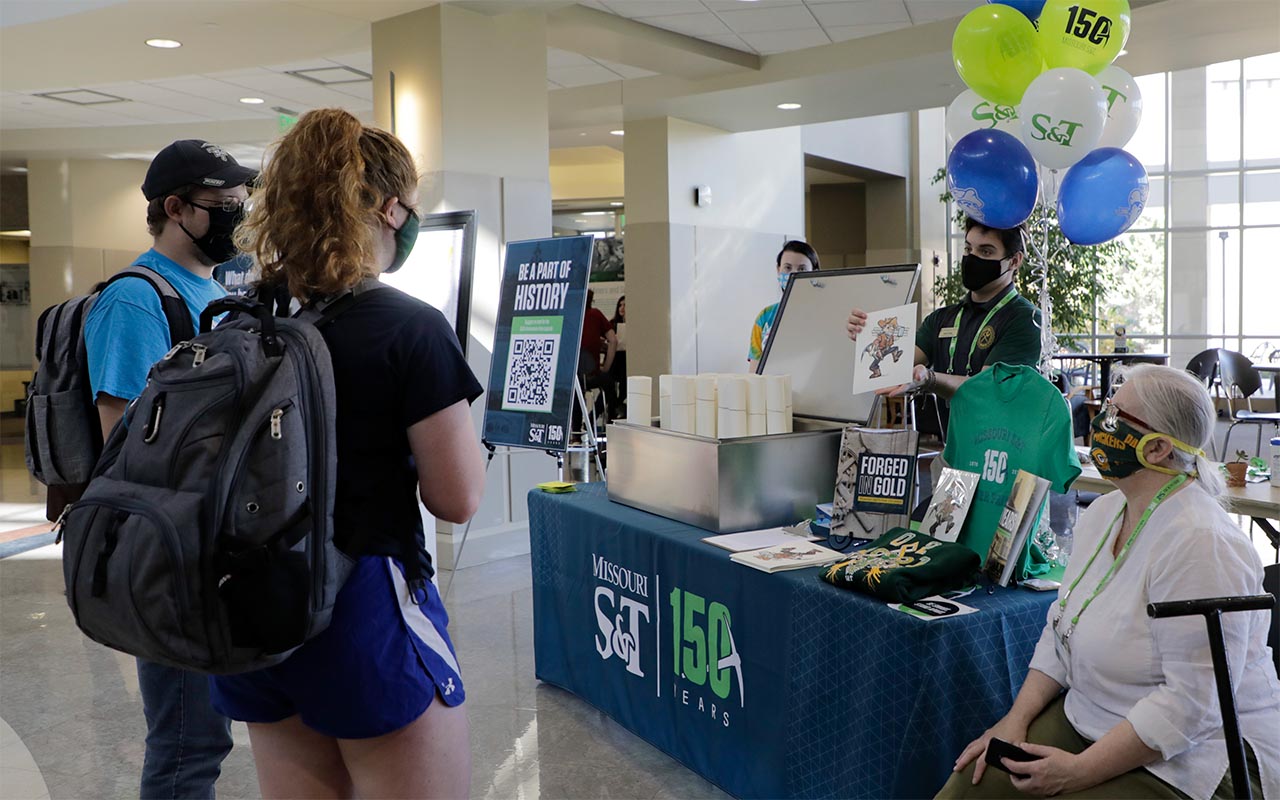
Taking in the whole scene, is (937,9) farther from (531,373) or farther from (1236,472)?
(1236,472)

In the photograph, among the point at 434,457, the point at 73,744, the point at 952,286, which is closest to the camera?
the point at 434,457

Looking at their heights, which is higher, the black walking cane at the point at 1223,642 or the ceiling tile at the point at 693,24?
the ceiling tile at the point at 693,24

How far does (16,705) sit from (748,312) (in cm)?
770

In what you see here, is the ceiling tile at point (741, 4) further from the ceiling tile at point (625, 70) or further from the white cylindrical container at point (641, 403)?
the white cylindrical container at point (641, 403)

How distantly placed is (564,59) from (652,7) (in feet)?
5.32

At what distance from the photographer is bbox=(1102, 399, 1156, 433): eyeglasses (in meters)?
1.70

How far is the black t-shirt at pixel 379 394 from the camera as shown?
1206mm

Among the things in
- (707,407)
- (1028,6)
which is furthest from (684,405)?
(1028,6)

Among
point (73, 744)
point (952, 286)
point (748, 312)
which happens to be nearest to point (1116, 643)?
point (73, 744)

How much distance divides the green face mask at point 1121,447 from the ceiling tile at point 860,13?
201 inches

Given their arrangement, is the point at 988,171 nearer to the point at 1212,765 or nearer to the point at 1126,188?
the point at 1126,188

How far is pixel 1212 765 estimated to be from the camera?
158 centimetres

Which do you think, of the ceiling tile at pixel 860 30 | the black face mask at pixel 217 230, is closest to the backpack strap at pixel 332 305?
the black face mask at pixel 217 230

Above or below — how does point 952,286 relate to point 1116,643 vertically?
above
